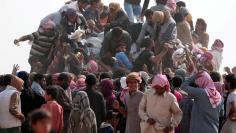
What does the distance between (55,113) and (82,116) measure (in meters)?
0.86

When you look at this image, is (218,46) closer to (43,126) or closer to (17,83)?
(17,83)

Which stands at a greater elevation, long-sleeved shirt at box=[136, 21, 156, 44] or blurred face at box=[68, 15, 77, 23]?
blurred face at box=[68, 15, 77, 23]

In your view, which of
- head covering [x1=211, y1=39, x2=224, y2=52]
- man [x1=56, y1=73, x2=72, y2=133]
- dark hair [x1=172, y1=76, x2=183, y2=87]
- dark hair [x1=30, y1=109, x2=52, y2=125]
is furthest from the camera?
head covering [x1=211, y1=39, x2=224, y2=52]

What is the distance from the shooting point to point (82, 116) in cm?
1902

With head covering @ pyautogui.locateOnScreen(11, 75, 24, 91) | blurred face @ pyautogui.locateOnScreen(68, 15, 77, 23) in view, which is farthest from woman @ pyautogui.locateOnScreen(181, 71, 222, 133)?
blurred face @ pyautogui.locateOnScreen(68, 15, 77, 23)

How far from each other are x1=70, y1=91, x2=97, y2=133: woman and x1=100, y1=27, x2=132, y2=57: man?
7123 mm

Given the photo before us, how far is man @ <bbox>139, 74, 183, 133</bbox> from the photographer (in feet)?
59.2

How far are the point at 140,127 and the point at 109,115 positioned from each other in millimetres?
1197

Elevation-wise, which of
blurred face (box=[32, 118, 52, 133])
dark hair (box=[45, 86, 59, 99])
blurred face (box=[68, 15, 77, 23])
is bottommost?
dark hair (box=[45, 86, 59, 99])

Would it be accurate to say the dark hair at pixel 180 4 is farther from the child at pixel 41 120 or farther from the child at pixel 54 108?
the child at pixel 41 120

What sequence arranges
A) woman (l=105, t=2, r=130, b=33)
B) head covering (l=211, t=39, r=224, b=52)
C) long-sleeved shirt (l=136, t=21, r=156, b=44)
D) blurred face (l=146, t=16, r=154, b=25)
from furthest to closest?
head covering (l=211, t=39, r=224, b=52) → woman (l=105, t=2, r=130, b=33) → blurred face (l=146, t=16, r=154, b=25) → long-sleeved shirt (l=136, t=21, r=156, b=44)

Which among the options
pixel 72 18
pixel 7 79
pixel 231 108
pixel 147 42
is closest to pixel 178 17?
pixel 147 42

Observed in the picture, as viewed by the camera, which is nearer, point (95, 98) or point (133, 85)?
point (133, 85)

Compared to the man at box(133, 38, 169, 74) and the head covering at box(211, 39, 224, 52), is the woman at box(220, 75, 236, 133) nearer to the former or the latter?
the man at box(133, 38, 169, 74)
